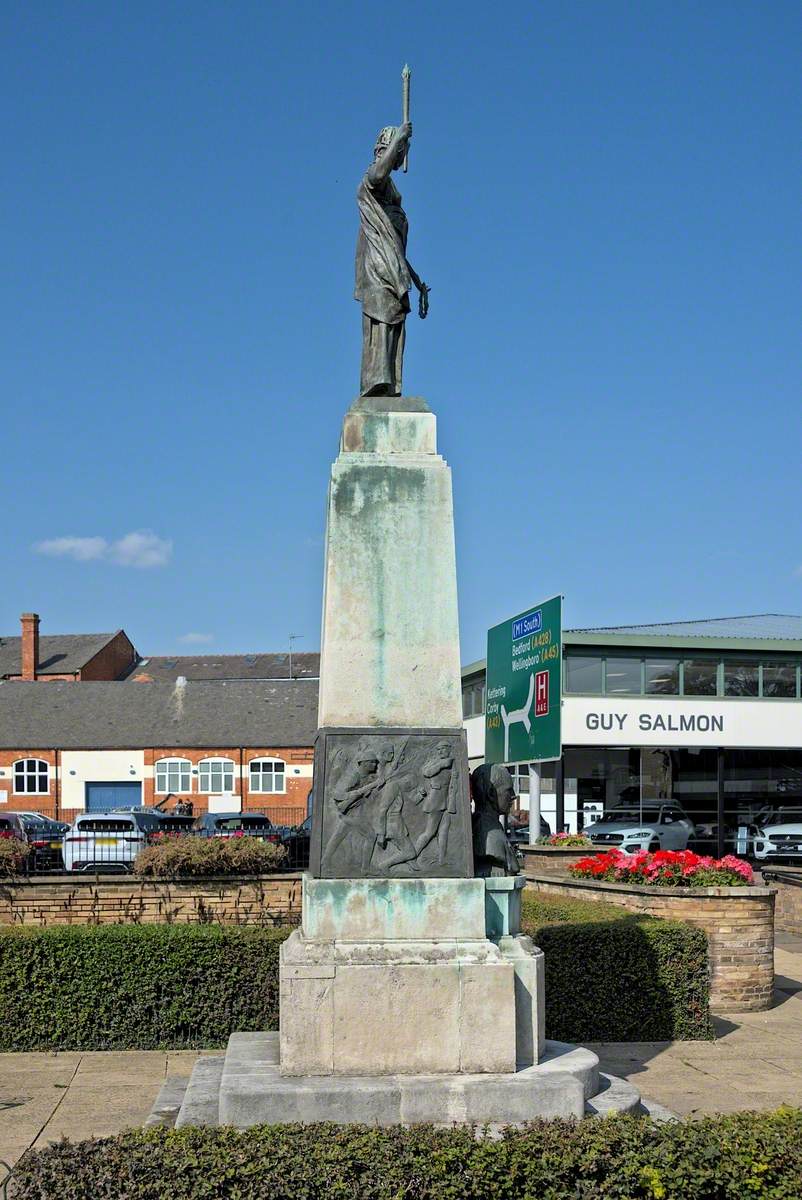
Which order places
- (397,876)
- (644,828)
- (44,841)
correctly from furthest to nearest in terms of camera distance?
(644,828)
(44,841)
(397,876)

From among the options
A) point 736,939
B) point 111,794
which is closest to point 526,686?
point 736,939

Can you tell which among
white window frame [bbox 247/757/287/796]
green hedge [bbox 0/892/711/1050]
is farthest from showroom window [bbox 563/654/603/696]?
green hedge [bbox 0/892/711/1050]

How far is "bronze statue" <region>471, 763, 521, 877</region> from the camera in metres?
7.98

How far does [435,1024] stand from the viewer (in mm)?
7359

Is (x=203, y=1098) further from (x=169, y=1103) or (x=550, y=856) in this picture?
(x=550, y=856)

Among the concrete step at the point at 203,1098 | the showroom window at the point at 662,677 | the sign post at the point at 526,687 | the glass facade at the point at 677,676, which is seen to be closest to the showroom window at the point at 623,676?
the glass facade at the point at 677,676

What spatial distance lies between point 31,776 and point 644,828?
25.7 m

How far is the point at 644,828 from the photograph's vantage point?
3262 centimetres

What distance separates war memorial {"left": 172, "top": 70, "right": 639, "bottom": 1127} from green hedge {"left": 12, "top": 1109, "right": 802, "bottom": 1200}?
3.27 ft

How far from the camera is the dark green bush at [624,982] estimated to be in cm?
1152

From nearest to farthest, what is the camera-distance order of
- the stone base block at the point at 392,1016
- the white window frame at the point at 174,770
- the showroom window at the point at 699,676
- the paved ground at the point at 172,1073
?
the stone base block at the point at 392,1016 → the paved ground at the point at 172,1073 → the showroom window at the point at 699,676 → the white window frame at the point at 174,770

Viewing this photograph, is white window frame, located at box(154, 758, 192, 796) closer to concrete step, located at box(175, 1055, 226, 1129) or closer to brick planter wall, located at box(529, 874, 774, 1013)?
brick planter wall, located at box(529, 874, 774, 1013)

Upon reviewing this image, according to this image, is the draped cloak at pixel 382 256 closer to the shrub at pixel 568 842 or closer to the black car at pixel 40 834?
the black car at pixel 40 834

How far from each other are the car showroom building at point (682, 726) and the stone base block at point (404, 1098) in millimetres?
27266
